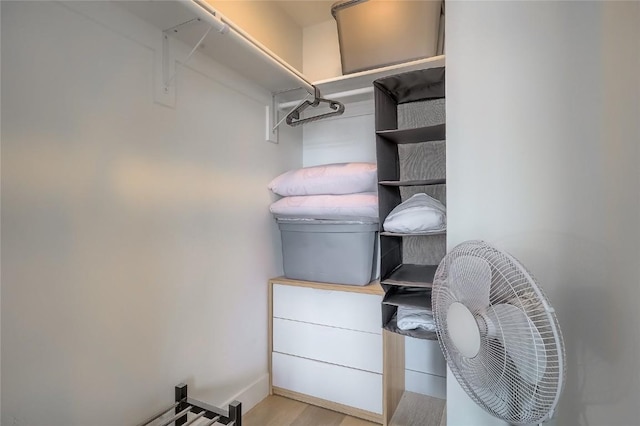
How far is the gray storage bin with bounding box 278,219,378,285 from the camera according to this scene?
1.65 meters

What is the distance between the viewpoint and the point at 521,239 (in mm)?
1004

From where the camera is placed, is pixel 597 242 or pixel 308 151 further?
pixel 308 151

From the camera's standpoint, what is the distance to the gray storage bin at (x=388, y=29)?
1.43 m

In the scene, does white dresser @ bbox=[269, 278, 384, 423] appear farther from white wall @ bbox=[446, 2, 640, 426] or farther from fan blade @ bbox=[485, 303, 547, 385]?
fan blade @ bbox=[485, 303, 547, 385]

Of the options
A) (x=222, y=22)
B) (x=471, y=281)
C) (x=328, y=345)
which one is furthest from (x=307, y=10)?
(x=328, y=345)

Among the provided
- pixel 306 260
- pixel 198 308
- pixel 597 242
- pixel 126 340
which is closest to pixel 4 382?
pixel 126 340

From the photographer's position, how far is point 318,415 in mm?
1629

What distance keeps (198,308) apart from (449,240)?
1.12 metres

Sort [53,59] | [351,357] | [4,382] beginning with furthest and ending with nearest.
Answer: [351,357], [53,59], [4,382]

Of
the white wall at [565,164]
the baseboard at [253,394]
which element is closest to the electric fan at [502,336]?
the white wall at [565,164]

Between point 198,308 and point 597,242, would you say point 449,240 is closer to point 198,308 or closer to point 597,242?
point 597,242

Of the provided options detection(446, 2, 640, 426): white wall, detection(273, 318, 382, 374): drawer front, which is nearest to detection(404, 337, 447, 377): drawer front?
detection(273, 318, 382, 374): drawer front

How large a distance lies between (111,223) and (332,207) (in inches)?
38.3

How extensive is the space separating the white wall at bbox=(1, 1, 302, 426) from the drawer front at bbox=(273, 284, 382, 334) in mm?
268
